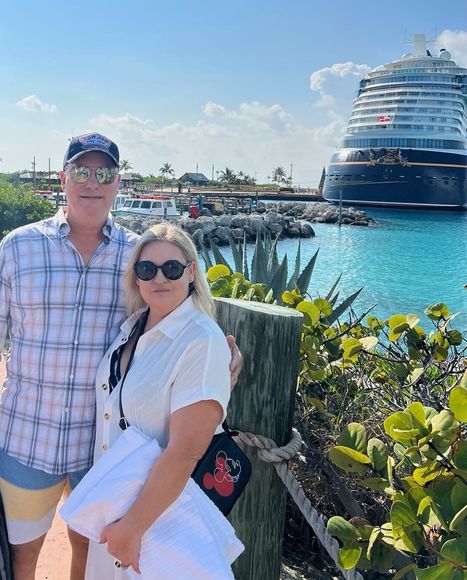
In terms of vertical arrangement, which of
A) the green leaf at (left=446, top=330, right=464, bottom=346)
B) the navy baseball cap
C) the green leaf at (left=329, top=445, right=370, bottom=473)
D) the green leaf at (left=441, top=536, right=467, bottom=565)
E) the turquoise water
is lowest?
the turquoise water

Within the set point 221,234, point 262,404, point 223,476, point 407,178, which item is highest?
point 407,178

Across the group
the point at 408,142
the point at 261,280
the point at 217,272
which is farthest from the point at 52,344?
the point at 408,142

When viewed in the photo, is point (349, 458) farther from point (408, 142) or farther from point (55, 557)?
point (408, 142)

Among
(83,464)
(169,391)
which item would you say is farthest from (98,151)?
(83,464)

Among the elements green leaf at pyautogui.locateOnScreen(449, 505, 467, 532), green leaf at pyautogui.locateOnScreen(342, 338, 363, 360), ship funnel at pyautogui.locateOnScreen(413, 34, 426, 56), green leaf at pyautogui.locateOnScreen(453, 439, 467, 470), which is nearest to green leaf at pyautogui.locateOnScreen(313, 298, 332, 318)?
green leaf at pyautogui.locateOnScreen(342, 338, 363, 360)

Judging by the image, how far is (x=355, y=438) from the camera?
5.10 ft

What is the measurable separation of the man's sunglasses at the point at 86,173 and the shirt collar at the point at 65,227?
0.14 meters

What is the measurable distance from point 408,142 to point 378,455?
1959 inches

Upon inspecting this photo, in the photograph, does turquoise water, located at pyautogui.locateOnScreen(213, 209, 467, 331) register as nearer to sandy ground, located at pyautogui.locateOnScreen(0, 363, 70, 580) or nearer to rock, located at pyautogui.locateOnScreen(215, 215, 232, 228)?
rock, located at pyautogui.locateOnScreen(215, 215, 232, 228)

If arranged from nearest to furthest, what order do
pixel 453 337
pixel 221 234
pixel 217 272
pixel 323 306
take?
pixel 453 337
pixel 323 306
pixel 217 272
pixel 221 234

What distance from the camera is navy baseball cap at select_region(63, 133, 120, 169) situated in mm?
1887

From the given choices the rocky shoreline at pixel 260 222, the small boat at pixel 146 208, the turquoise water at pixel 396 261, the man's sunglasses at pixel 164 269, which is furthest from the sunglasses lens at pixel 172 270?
the small boat at pixel 146 208

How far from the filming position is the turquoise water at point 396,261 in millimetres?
14672

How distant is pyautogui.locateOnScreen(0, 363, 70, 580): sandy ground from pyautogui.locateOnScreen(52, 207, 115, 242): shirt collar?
1.52 meters
